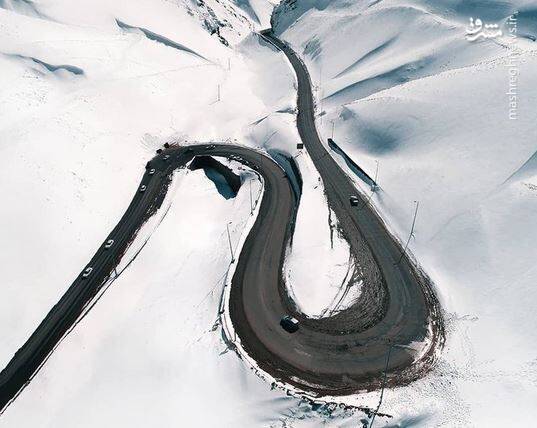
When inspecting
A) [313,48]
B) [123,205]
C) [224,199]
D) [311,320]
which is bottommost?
[224,199]

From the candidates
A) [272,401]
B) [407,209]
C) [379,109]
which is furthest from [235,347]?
[379,109]

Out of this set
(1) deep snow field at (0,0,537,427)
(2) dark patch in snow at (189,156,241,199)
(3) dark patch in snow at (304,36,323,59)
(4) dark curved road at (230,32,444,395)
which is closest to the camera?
(1) deep snow field at (0,0,537,427)

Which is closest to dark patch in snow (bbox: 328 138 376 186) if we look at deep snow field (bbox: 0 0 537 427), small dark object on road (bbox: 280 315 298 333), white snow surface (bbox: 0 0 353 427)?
deep snow field (bbox: 0 0 537 427)

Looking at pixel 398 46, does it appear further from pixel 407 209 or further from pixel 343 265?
pixel 343 265

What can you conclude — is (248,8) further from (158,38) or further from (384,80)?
(384,80)

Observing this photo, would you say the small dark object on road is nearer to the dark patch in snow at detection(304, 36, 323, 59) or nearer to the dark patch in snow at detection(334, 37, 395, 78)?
the dark patch in snow at detection(334, 37, 395, 78)

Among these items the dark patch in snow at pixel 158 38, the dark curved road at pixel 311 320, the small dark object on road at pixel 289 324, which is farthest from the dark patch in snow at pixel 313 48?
the small dark object on road at pixel 289 324

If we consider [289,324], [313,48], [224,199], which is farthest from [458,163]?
[313,48]
